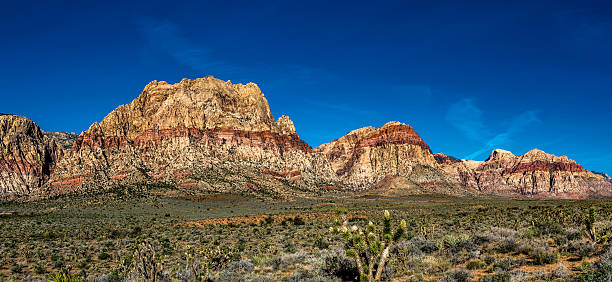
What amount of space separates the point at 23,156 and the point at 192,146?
74542mm

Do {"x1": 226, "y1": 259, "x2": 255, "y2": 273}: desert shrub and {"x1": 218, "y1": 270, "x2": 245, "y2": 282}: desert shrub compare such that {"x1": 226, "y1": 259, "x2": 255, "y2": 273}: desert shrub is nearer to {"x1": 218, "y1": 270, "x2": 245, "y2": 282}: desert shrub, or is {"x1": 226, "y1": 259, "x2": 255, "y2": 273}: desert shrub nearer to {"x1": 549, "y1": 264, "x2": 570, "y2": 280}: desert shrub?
{"x1": 218, "y1": 270, "x2": 245, "y2": 282}: desert shrub

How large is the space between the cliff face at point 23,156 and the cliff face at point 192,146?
21.4m

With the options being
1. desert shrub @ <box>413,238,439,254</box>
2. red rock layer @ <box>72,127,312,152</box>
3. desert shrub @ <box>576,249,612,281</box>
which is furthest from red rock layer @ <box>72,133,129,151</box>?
desert shrub @ <box>576,249,612,281</box>

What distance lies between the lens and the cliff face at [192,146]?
389 ft

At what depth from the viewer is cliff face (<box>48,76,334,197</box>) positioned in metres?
118

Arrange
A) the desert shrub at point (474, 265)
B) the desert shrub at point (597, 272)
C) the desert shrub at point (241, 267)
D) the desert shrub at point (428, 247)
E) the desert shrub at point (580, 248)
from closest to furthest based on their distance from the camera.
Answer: the desert shrub at point (597, 272)
the desert shrub at point (580, 248)
the desert shrub at point (474, 265)
the desert shrub at point (241, 267)
the desert shrub at point (428, 247)

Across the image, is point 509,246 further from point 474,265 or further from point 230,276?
point 230,276

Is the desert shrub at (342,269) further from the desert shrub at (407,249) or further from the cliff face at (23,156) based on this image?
the cliff face at (23,156)

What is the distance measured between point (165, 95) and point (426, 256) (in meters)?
156

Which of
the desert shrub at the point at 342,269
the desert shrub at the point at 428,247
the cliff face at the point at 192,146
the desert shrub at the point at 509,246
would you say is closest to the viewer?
the desert shrub at the point at 342,269

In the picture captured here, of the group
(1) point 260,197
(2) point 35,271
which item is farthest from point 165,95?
(2) point 35,271

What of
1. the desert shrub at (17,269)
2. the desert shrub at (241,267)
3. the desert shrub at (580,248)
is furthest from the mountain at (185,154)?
the desert shrub at (580,248)

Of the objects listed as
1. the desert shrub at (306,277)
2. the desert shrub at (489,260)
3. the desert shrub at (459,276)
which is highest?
the desert shrub at (489,260)

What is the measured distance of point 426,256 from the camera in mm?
17359
